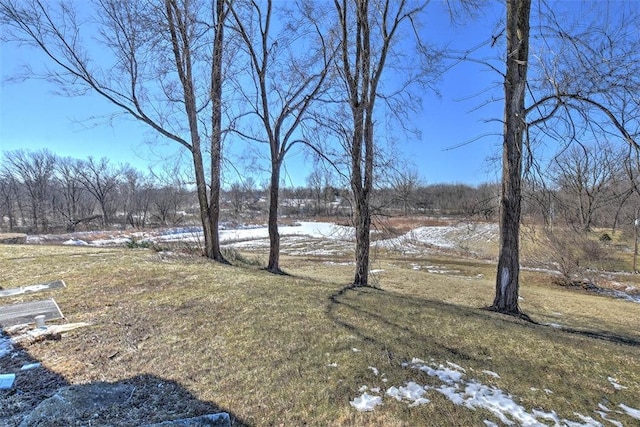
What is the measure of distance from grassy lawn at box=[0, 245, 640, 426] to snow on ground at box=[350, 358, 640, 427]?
48 mm

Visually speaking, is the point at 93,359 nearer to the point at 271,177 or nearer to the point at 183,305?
the point at 183,305

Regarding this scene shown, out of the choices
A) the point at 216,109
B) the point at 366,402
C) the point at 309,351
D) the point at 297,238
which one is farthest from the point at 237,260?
the point at 297,238

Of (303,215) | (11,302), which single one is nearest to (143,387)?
(11,302)

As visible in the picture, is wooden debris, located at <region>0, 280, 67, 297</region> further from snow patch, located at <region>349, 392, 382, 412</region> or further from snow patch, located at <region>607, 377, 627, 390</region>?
snow patch, located at <region>607, 377, 627, 390</region>

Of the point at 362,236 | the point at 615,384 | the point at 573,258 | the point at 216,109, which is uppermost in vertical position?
the point at 216,109

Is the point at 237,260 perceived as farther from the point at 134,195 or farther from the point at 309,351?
the point at 134,195

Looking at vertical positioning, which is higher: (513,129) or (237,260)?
(513,129)

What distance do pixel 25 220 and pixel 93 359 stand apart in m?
65.9

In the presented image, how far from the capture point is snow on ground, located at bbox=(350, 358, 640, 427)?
2.41 metres

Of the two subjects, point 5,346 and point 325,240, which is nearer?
point 5,346

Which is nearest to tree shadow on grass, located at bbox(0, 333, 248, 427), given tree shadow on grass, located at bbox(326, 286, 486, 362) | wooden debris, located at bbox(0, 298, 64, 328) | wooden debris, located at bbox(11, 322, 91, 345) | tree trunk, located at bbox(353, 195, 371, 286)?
wooden debris, located at bbox(11, 322, 91, 345)

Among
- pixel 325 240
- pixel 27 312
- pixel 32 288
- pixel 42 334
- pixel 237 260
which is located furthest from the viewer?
pixel 325 240

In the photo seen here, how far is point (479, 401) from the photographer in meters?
2.61

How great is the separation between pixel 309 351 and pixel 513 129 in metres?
4.80
